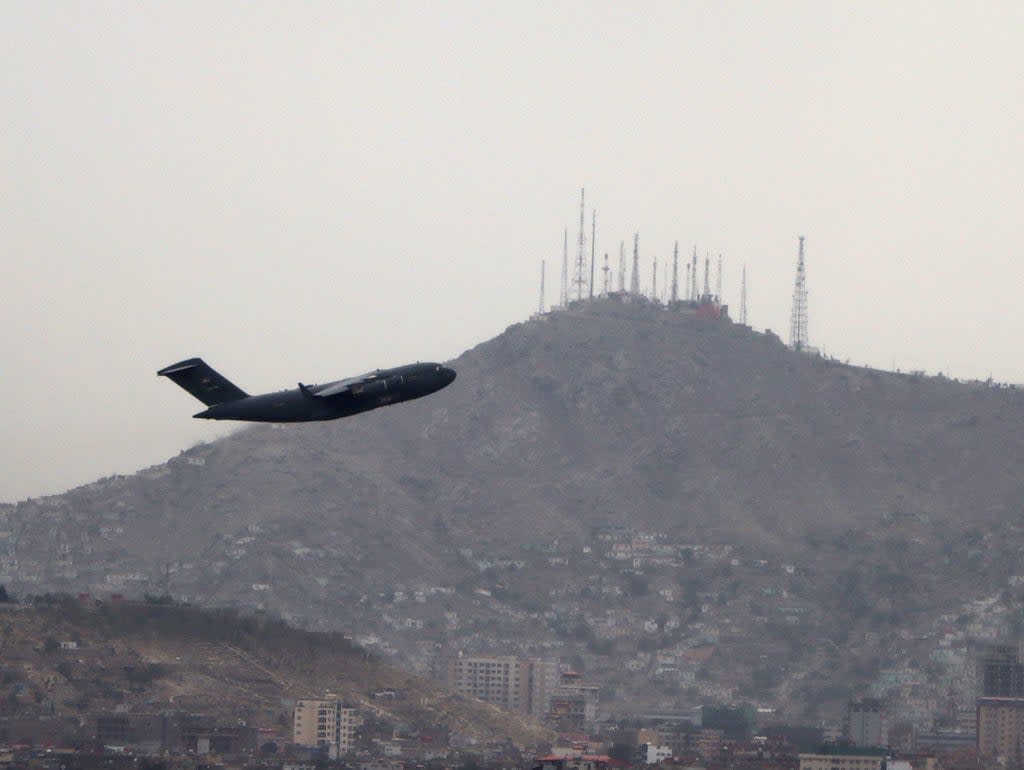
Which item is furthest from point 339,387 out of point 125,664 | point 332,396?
point 125,664

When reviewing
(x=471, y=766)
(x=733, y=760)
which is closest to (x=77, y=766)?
(x=471, y=766)

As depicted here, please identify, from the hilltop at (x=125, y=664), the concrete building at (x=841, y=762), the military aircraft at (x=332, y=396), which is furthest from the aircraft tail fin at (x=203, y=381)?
the concrete building at (x=841, y=762)

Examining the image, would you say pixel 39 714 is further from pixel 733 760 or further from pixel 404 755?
pixel 733 760

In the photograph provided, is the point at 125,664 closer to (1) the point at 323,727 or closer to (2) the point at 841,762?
(1) the point at 323,727

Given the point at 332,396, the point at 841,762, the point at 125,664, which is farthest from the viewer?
the point at 841,762

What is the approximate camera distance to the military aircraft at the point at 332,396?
10481 cm

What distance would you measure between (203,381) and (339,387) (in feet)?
24.0

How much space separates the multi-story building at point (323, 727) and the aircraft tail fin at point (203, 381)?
86711 millimetres

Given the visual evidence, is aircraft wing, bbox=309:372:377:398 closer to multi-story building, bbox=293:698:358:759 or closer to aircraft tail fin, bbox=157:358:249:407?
aircraft tail fin, bbox=157:358:249:407

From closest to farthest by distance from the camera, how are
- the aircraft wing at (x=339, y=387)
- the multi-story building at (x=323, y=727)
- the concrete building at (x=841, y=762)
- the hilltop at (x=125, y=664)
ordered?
the aircraft wing at (x=339, y=387) → the hilltop at (x=125, y=664) → the concrete building at (x=841, y=762) → the multi-story building at (x=323, y=727)

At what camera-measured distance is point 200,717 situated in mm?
188000

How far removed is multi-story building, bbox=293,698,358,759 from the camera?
7648 inches

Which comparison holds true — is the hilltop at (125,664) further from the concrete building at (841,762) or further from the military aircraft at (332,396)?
the military aircraft at (332,396)

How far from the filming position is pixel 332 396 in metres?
Result: 104
